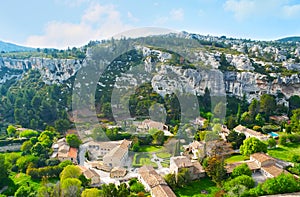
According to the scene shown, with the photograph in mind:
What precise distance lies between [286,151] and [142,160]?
12169 mm

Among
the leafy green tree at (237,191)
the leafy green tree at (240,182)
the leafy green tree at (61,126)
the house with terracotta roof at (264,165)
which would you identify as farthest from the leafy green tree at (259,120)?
the leafy green tree at (61,126)

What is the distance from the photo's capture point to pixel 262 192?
13.9m

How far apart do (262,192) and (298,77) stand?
1094 inches

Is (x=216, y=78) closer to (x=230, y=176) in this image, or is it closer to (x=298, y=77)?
(x=298, y=77)

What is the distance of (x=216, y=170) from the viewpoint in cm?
1617

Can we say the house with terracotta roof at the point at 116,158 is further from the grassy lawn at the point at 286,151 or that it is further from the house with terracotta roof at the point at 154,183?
the grassy lawn at the point at 286,151

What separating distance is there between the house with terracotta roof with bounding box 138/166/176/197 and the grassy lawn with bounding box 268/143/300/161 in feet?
33.5

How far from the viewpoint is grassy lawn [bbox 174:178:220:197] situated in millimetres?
15328

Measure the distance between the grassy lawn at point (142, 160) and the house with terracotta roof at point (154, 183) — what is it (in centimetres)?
224

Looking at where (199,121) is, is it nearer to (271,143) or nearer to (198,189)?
(271,143)

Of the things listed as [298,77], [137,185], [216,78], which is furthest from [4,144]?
[298,77]

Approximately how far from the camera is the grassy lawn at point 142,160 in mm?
19875

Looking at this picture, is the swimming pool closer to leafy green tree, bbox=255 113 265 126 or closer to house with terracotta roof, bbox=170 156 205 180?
leafy green tree, bbox=255 113 265 126

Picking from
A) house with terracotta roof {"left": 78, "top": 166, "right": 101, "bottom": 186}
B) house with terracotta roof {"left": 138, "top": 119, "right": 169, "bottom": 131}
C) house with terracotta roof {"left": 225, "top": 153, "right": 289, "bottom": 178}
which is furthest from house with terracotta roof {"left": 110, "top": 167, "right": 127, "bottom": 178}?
house with terracotta roof {"left": 138, "top": 119, "right": 169, "bottom": 131}
